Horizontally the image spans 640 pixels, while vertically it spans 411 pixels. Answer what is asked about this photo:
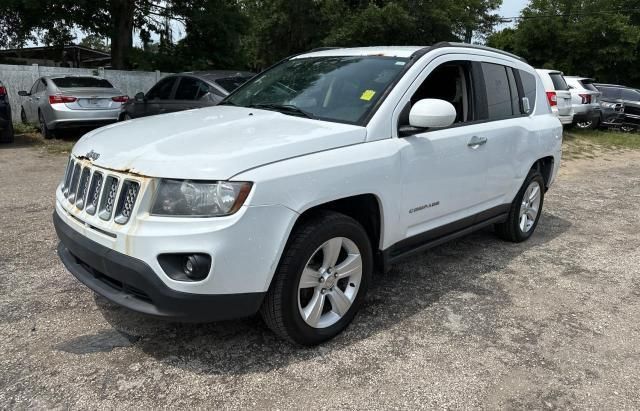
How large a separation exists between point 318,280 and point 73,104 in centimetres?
958

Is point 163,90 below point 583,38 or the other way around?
below

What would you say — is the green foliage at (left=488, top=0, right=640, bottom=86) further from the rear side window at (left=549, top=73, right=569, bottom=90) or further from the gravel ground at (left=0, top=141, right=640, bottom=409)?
the gravel ground at (left=0, top=141, right=640, bottom=409)

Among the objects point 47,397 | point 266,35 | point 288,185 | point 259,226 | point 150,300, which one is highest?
point 266,35

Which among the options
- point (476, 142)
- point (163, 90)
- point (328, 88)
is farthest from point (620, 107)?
point (328, 88)

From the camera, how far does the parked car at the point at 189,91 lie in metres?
8.00

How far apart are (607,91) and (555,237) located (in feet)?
51.8

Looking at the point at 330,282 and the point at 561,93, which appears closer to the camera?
the point at 330,282

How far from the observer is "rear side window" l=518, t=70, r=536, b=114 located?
199 inches

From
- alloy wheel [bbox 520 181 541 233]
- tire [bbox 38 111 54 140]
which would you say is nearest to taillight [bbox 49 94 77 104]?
tire [bbox 38 111 54 140]

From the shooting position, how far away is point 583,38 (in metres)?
26.3

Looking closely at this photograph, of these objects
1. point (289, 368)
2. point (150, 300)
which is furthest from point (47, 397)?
point (289, 368)

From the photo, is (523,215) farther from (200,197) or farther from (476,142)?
(200,197)

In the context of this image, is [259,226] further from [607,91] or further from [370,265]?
[607,91]

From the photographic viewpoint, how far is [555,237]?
18.5 ft
